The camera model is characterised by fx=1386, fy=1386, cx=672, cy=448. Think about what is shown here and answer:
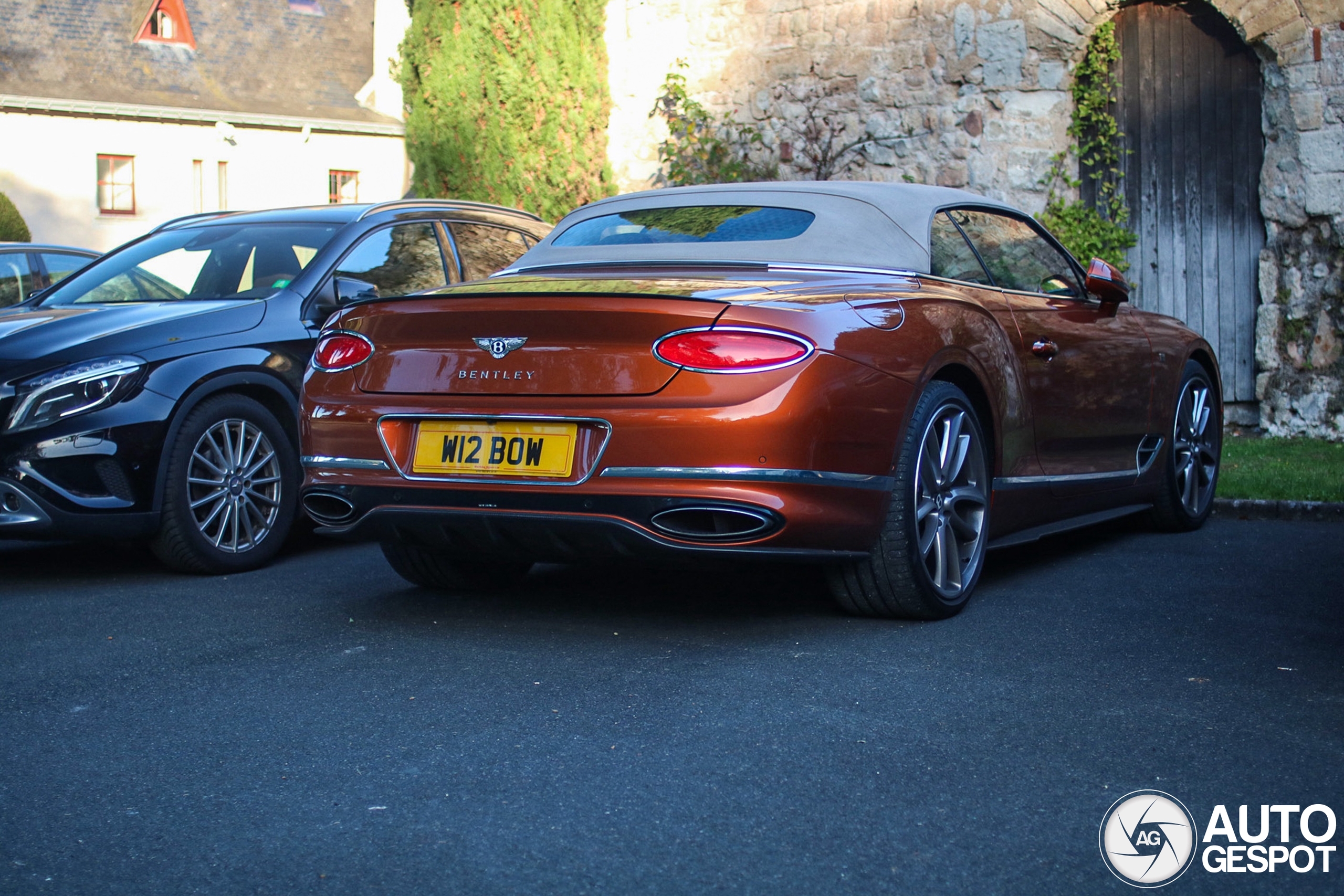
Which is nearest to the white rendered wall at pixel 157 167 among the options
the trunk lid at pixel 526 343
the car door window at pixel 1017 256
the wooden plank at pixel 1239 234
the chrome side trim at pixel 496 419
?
the wooden plank at pixel 1239 234

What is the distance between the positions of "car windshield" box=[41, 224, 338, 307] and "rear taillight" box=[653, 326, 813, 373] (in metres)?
2.78

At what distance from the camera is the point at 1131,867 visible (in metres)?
2.35

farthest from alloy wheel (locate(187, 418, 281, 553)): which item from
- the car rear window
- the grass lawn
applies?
the grass lawn

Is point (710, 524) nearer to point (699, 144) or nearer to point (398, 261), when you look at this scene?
point (398, 261)

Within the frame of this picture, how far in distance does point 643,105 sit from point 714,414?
35.1 feet

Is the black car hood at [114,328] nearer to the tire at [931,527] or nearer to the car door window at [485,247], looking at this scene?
the car door window at [485,247]

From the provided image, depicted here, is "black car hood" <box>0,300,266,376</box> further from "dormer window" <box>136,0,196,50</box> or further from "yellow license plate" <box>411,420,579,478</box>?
"dormer window" <box>136,0,196,50</box>

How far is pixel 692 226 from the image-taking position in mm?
4930

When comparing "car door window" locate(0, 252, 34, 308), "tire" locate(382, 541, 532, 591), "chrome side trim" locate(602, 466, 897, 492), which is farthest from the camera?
"car door window" locate(0, 252, 34, 308)

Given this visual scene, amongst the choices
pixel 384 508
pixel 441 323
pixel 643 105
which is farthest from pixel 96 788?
pixel 643 105

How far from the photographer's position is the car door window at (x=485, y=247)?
21.8 feet

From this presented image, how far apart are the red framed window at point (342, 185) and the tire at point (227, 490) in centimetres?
2779

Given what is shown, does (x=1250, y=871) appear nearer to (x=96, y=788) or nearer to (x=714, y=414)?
(x=714, y=414)

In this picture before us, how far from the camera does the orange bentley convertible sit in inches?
146
